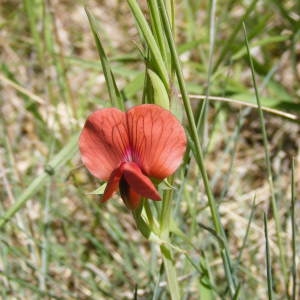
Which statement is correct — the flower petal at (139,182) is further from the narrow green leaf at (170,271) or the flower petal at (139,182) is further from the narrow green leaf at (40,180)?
the narrow green leaf at (40,180)

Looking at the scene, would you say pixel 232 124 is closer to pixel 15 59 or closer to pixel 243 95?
pixel 243 95

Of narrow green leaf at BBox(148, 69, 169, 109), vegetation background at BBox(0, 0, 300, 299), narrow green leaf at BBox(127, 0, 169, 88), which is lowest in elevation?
vegetation background at BBox(0, 0, 300, 299)

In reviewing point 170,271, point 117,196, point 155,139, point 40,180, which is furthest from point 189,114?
point 117,196

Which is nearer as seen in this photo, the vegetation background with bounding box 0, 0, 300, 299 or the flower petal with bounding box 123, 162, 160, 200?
the flower petal with bounding box 123, 162, 160, 200

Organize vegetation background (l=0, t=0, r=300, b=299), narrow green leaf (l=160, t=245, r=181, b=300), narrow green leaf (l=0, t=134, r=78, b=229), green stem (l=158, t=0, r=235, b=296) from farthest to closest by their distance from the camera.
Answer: vegetation background (l=0, t=0, r=300, b=299)
narrow green leaf (l=0, t=134, r=78, b=229)
narrow green leaf (l=160, t=245, r=181, b=300)
green stem (l=158, t=0, r=235, b=296)

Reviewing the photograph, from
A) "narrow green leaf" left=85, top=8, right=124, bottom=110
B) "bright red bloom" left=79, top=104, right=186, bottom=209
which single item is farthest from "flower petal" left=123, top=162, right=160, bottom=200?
"narrow green leaf" left=85, top=8, right=124, bottom=110

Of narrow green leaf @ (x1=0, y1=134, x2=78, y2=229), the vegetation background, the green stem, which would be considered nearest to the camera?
the green stem

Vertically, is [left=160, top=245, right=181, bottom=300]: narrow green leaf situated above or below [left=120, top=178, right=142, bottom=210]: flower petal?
below

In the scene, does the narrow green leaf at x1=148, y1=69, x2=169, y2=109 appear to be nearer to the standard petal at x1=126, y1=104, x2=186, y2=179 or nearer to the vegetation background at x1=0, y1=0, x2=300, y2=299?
the standard petal at x1=126, y1=104, x2=186, y2=179
